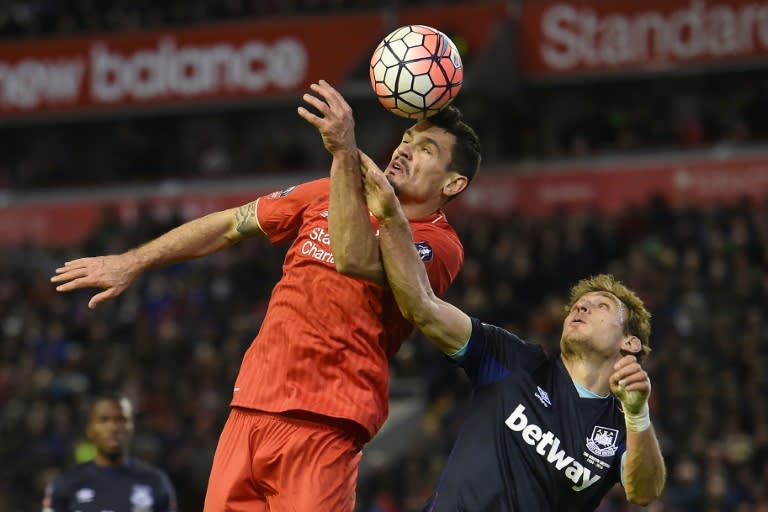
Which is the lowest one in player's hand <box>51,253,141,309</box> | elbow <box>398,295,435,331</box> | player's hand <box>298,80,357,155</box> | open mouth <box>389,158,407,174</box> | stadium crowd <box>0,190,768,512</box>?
stadium crowd <box>0,190,768,512</box>

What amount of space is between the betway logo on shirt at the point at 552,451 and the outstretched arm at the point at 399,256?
0.67 meters

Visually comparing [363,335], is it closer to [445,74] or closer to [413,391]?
[445,74]

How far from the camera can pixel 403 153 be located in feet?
18.5

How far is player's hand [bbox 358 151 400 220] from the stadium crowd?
7.32 meters

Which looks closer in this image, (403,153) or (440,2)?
(403,153)

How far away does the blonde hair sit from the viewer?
591cm

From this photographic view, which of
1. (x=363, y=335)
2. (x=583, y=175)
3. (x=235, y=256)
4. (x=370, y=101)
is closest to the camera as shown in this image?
(x=363, y=335)

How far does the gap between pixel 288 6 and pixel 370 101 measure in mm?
2367

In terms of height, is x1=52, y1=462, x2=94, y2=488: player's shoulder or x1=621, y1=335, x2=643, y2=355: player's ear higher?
x1=621, y1=335, x2=643, y2=355: player's ear

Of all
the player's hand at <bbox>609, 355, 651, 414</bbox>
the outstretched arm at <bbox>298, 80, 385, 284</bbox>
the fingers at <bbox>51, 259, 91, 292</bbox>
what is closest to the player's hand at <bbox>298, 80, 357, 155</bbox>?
the outstretched arm at <bbox>298, 80, 385, 284</bbox>

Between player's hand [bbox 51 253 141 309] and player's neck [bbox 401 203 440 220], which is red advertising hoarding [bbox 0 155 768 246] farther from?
player's hand [bbox 51 253 141 309]

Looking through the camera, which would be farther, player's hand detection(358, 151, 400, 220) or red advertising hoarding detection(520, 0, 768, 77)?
red advertising hoarding detection(520, 0, 768, 77)

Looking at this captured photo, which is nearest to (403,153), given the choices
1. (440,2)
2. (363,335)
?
(363,335)

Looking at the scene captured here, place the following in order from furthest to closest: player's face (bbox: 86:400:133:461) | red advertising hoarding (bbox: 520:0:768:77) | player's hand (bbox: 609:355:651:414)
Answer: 1. red advertising hoarding (bbox: 520:0:768:77)
2. player's face (bbox: 86:400:133:461)
3. player's hand (bbox: 609:355:651:414)
